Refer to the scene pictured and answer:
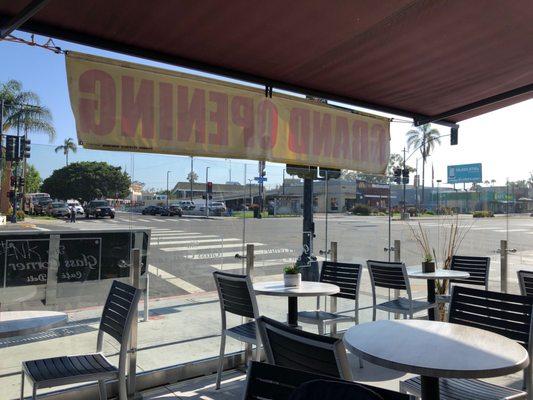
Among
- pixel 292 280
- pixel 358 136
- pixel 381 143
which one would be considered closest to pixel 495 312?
pixel 292 280

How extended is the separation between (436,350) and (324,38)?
2.16 metres

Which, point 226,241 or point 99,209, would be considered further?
point 226,241

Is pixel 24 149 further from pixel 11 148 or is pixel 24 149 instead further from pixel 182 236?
pixel 182 236

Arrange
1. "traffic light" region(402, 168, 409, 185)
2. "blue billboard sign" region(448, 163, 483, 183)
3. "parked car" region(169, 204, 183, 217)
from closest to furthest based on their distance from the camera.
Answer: "parked car" region(169, 204, 183, 217) < "traffic light" region(402, 168, 409, 185) < "blue billboard sign" region(448, 163, 483, 183)

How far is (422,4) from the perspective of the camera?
2.72 m

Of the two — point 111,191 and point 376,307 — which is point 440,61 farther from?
point 111,191

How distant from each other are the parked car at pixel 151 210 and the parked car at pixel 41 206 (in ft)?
2.69

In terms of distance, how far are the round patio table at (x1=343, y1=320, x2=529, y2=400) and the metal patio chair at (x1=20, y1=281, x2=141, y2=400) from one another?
1.46m

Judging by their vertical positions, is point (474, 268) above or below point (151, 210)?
below

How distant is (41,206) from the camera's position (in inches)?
156

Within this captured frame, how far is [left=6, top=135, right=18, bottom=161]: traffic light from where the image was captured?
12.3 feet

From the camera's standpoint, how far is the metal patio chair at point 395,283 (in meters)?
4.62

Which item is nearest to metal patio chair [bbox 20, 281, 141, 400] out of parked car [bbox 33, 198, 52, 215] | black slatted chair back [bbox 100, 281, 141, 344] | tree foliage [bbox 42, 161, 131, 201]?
black slatted chair back [bbox 100, 281, 141, 344]

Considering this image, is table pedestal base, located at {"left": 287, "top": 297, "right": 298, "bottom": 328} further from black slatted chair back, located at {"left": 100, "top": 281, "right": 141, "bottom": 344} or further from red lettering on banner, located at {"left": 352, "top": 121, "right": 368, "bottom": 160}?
red lettering on banner, located at {"left": 352, "top": 121, "right": 368, "bottom": 160}
